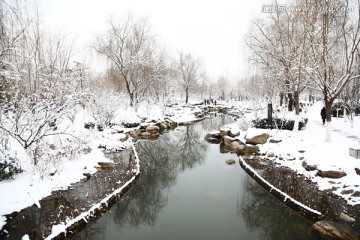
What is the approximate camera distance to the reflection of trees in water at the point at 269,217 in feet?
22.3

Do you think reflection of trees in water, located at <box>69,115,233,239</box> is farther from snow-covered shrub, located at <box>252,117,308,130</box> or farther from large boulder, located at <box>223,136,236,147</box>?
snow-covered shrub, located at <box>252,117,308,130</box>

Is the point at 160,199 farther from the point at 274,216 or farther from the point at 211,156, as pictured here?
the point at 211,156

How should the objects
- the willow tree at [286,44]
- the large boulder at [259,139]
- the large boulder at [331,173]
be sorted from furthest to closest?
the willow tree at [286,44] → the large boulder at [259,139] → the large boulder at [331,173]

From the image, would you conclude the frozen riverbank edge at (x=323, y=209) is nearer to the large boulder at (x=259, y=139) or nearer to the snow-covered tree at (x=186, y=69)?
the large boulder at (x=259, y=139)

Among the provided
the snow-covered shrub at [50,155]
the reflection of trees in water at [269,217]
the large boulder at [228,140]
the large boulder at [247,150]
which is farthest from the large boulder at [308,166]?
the snow-covered shrub at [50,155]

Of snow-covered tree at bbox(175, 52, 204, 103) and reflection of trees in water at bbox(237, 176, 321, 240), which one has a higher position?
snow-covered tree at bbox(175, 52, 204, 103)

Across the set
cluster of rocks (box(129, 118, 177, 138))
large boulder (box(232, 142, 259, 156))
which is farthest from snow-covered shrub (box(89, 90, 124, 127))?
large boulder (box(232, 142, 259, 156))

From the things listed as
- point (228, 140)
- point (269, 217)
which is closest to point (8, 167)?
point (269, 217)

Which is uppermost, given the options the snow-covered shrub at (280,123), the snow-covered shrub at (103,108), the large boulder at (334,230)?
the snow-covered shrub at (103,108)

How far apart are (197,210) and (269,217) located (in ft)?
7.16

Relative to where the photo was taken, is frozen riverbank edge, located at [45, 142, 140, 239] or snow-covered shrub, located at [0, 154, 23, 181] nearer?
frozen riverbank edge, located at [45, 142, 140, 239]

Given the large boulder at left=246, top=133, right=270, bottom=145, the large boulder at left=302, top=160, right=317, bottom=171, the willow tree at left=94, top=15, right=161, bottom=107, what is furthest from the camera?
the willow tree at left=94, top=15, right=161, bottom=107

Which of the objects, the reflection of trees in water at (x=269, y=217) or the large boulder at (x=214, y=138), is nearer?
the reflection of trees in water at (x=269, y=217)

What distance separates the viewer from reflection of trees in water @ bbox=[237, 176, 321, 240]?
6.80 m
